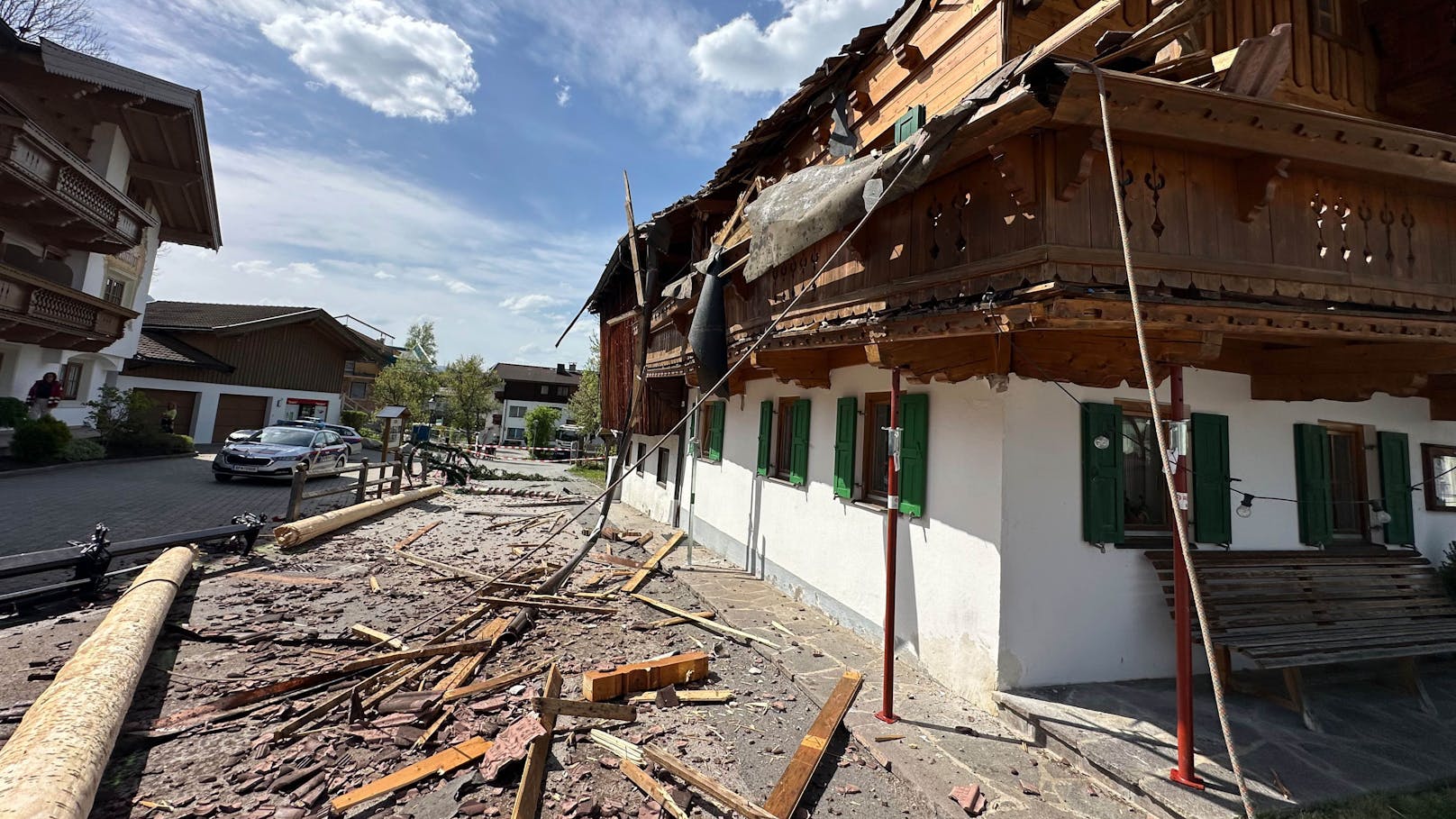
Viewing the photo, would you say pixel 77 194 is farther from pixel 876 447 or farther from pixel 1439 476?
pixel 1439 476

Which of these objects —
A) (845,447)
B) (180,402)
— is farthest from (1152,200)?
(180,402)

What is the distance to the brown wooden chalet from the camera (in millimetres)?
3547

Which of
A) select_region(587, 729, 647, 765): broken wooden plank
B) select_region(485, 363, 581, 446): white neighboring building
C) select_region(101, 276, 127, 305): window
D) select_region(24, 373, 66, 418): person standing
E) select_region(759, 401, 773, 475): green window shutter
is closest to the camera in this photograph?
select_region(587, 729, 647, 765): broken wooden plank

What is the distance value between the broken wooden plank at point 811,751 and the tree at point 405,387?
43.5 m

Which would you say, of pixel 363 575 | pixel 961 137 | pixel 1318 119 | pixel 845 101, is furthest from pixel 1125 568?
pixel 363 575

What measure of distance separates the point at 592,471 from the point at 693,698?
81.9 ft

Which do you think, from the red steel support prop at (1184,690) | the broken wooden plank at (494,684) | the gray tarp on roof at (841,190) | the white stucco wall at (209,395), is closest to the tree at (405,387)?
the white stucco wall at (209,395)

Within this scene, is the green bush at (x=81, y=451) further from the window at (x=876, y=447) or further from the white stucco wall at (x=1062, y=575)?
the white stucco wall at (x=1062, y=575)

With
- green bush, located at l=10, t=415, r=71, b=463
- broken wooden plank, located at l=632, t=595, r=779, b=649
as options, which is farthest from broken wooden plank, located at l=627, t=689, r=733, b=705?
green bush, located at l=10, t=415, r=71, b=463

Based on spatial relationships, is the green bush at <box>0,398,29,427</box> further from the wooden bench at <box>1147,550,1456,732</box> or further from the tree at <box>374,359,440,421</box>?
the wooden bench at <box>1147,550,1456,732</box>

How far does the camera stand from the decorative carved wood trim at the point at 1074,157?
357 centimetres

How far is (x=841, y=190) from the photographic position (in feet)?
15.5

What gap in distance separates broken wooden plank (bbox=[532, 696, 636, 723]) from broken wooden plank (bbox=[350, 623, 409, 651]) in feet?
7.44

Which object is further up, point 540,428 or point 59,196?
point 59,196
